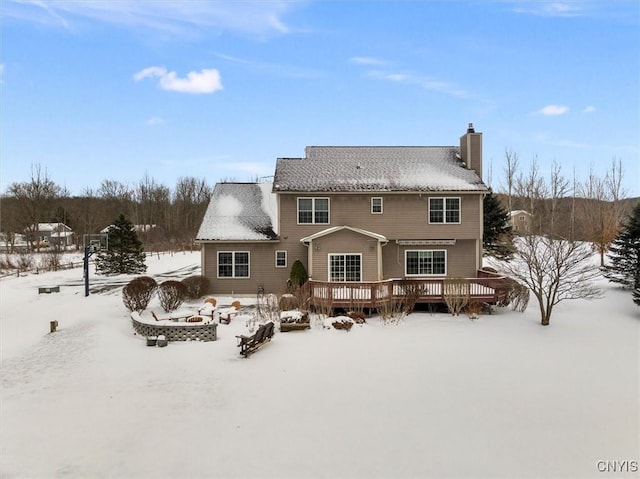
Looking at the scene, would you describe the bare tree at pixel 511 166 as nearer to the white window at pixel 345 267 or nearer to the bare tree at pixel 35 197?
the white window at pixel 345 267

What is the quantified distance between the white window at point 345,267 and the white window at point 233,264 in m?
4.56

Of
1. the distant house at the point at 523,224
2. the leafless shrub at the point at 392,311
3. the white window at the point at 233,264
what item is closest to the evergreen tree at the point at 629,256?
the distant house at the point at 523,224

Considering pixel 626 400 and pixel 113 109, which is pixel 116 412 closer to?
pixel 626 400

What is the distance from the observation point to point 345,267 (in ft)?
62.8

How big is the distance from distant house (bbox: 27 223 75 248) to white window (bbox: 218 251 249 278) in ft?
111

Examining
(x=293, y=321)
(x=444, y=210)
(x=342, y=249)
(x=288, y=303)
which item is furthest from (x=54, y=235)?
(x=444, y=210)

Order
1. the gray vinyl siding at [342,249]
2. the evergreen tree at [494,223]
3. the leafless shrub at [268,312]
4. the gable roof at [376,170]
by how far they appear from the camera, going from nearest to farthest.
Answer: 1. the leafless shrub at [268,312]
2. the gray vinyl siding at [342,249]
3. the gable roof at [376,170]
4. the evergreen tree at [494,223]

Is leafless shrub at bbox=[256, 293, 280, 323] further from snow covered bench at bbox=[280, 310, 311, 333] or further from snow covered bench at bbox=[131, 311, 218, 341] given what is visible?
snow covered bench at bbox=[131, 311, 218, 341]

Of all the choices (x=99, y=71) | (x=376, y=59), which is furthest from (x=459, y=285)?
(x=99, y=71)

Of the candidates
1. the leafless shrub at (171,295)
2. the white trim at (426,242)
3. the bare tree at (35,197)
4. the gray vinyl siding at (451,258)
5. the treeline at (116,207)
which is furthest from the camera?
the treeline at (116,207)

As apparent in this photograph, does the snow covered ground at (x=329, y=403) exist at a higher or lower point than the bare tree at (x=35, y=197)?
lower

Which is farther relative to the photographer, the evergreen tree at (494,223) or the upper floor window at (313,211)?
the evergreen tree at (494,223)

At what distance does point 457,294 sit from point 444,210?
5604mm

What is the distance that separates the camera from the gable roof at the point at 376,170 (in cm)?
2053
